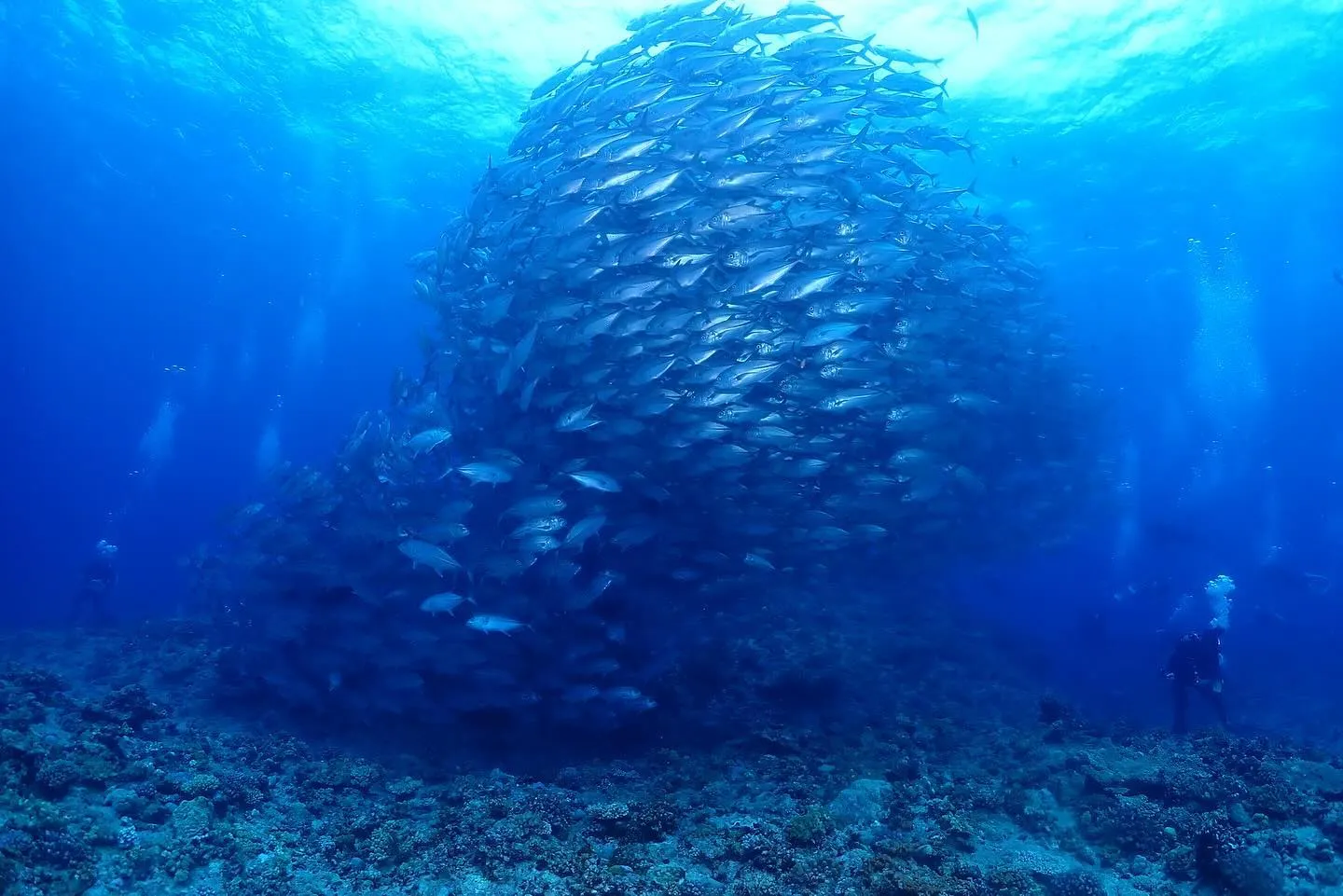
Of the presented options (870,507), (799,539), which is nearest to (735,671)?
(799,539)

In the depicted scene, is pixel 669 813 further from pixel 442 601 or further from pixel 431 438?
pixel 431 438

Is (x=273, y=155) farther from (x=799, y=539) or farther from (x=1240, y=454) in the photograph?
(x=1240, y=454)

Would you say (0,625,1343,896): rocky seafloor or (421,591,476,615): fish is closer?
(0,625,1343,896): rocky seafloor

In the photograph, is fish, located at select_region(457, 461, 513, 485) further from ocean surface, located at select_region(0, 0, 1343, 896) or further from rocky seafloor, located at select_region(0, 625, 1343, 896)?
rocky seafloor, located at select_region(0, 625, 1343, 896)

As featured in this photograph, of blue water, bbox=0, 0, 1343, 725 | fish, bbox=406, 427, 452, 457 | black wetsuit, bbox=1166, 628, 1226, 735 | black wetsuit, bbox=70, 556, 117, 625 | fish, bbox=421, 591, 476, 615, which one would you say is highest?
blue water, bbox=0, 0, 1343, 725

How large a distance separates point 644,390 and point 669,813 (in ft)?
16.6

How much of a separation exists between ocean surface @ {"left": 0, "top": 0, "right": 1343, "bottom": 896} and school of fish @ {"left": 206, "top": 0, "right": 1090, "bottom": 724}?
0.08 metres

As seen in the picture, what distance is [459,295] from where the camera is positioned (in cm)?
1284

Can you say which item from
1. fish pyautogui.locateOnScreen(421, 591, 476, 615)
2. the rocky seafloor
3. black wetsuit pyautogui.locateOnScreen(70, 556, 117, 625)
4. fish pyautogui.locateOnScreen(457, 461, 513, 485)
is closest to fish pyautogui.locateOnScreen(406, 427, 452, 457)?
fish pyautogui.locateOnScreen(457, 461, 513, 485)

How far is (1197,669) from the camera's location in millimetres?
13297

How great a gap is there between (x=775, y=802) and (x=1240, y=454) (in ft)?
200

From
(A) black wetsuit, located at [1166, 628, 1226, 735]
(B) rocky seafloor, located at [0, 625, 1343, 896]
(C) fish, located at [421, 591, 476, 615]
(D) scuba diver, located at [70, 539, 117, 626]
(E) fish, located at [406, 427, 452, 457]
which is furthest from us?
(D) scuba diver, located at [70, 539, 117, 626]

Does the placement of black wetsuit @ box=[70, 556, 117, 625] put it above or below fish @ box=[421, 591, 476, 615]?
above

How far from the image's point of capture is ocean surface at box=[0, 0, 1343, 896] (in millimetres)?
7469
